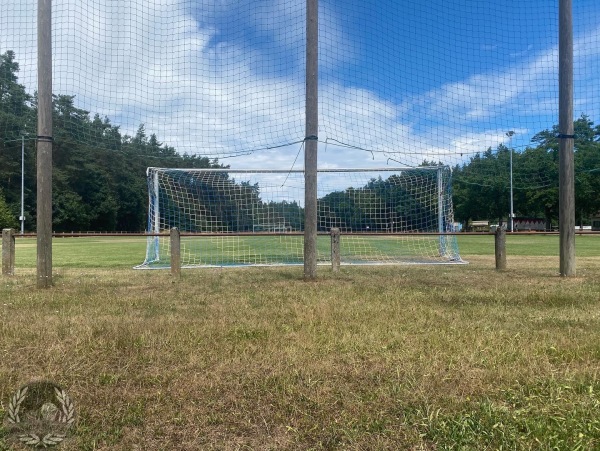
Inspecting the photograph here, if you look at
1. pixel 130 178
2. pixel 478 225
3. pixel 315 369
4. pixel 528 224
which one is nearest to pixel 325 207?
pixel 315 369

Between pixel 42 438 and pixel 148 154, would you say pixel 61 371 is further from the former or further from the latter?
pixel 148 154

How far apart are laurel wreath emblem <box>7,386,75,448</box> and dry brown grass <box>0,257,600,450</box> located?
78mm

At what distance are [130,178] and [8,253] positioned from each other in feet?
202

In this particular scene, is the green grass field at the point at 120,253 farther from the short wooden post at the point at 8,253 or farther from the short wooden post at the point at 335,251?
the short wooden post at the point at 335,251

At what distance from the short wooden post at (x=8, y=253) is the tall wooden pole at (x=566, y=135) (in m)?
11.8

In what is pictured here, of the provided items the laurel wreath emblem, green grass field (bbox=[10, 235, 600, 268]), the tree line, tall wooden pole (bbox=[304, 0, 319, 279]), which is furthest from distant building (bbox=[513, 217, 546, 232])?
the laurel wreath emblem

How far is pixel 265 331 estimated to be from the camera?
167 inches

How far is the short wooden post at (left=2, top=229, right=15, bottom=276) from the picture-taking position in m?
9.87

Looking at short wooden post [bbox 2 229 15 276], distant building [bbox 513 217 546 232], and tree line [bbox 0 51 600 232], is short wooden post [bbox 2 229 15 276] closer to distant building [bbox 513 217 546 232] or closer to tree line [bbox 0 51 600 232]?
tree line [bbox 0 51 600 232]

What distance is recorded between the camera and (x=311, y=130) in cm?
836

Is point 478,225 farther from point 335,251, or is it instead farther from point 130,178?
point 335,251

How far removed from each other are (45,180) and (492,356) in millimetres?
7117

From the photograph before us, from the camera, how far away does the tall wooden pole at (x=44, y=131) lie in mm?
7227

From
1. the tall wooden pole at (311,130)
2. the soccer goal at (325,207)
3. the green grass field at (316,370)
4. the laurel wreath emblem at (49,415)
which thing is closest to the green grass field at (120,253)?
the soccer goal at (325,207)
